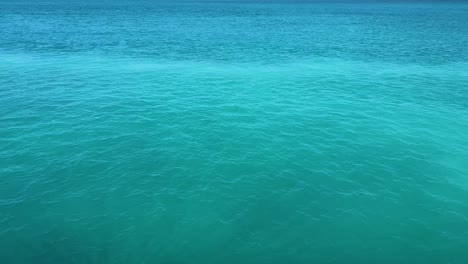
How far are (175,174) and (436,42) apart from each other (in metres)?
103

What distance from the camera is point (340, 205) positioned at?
108ft

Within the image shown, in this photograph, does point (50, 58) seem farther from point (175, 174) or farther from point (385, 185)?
point (385, 185)

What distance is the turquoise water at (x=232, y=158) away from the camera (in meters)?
28.4

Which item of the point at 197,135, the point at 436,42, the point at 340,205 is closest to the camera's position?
the point at 340,205

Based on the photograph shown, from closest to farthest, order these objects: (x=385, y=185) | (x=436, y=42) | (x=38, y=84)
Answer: (x=385, y=185)
(x=38, y=84)
(x=436, y=42)

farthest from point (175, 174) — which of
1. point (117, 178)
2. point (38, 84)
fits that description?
point (38, 84)

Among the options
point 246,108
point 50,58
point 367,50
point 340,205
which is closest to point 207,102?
point 246,108

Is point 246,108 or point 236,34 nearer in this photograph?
point 246,108

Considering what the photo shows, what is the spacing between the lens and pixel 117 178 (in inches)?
1447

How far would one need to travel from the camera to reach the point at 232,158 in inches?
1628

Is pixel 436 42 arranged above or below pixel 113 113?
above

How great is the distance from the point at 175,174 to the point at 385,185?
23.6 meters

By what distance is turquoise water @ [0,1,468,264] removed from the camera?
93.1 ft

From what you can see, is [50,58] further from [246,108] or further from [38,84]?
[246,108]
